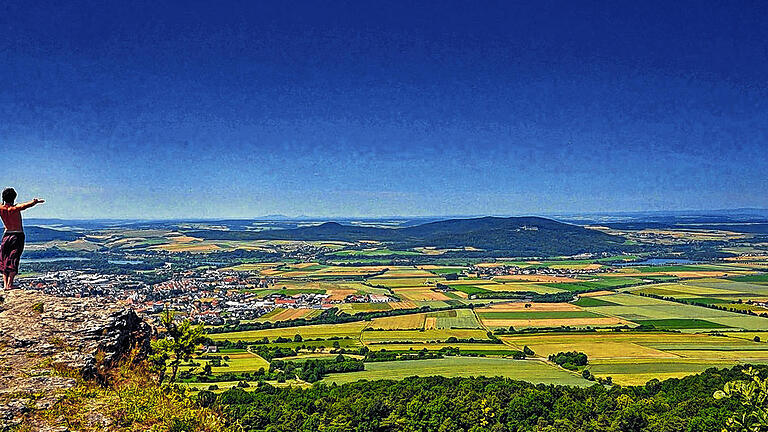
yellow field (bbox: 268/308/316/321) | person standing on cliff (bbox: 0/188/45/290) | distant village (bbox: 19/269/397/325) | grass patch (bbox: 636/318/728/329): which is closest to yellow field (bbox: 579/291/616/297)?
grass patch (bbox: 636/318/728/329)

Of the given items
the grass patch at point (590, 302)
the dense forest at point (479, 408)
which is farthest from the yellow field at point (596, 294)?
the dense forest at point (479, 408)

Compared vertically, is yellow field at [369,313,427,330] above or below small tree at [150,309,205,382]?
below

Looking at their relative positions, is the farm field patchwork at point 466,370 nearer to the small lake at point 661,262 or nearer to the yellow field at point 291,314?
the yellow field at point 291,314

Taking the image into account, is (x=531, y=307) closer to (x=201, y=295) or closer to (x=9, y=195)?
(x=201, y=295)

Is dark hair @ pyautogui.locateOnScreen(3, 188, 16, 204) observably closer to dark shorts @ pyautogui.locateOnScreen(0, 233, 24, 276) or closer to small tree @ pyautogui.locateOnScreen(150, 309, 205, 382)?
dark shorts @ pyautogui.locateOnScreen(0, 233, 24, 276)

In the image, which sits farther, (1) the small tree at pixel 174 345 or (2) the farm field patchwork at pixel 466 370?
(2) the farm field patchwork at pixel 466 370

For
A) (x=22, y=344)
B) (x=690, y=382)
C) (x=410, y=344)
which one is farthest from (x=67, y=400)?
(x=410, y=344)

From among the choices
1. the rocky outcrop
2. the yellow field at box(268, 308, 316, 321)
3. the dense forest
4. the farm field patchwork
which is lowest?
the yellow field at box(268, 308, 316, 321)

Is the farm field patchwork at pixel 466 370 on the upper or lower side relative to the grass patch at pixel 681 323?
upper
